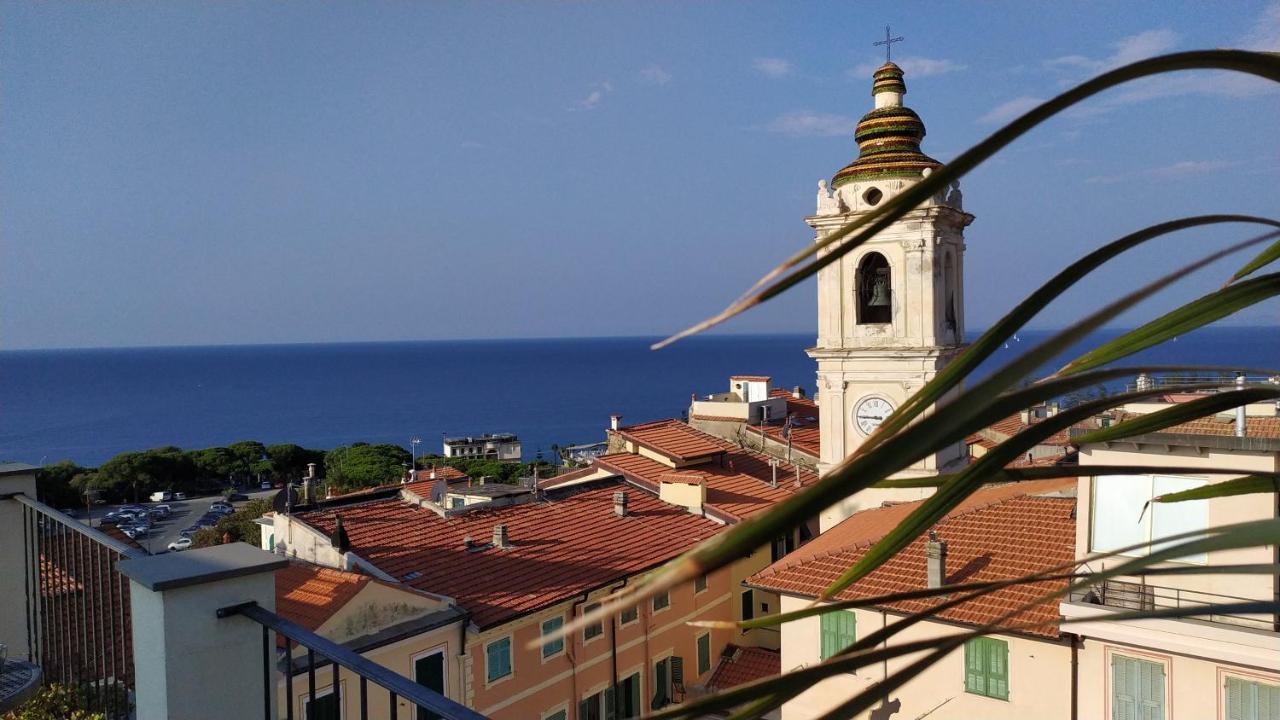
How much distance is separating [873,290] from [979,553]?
6961mm

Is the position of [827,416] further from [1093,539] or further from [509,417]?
[509,417]

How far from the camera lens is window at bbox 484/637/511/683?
14234mm

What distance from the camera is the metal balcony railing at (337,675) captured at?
1754mm

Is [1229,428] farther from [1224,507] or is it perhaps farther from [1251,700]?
[1251,700]

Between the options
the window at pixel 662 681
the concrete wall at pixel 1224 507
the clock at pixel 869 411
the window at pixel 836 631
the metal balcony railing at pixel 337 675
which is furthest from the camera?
the window at pixel 662 681

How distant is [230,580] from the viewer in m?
2.61

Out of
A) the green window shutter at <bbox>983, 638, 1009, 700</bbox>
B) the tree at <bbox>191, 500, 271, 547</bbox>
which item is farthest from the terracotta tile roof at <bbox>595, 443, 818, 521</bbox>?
the tree at <bbox>191, 500, 271, 547</bbox>

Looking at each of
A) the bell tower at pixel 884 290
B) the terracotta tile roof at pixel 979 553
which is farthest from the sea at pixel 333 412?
the terracotta tile roof at pixel 979 553

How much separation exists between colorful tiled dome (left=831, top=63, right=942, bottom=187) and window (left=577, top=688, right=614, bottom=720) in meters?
11.0

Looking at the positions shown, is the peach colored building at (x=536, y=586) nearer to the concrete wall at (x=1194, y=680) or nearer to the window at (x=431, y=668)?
the window at (x=431, y=668)

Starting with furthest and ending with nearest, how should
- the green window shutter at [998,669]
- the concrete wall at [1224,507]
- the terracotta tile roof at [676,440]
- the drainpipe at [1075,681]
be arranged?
the terracotta tile roof at [676,440], the green window shutter at [998,669], the drainpipe at [1075,681], the concrete wall at [1224,507]

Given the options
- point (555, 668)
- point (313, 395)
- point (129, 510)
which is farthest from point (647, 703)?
point (313, 395)

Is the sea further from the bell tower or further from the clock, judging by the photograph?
the clock

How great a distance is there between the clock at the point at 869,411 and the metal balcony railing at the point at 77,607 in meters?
14.9
